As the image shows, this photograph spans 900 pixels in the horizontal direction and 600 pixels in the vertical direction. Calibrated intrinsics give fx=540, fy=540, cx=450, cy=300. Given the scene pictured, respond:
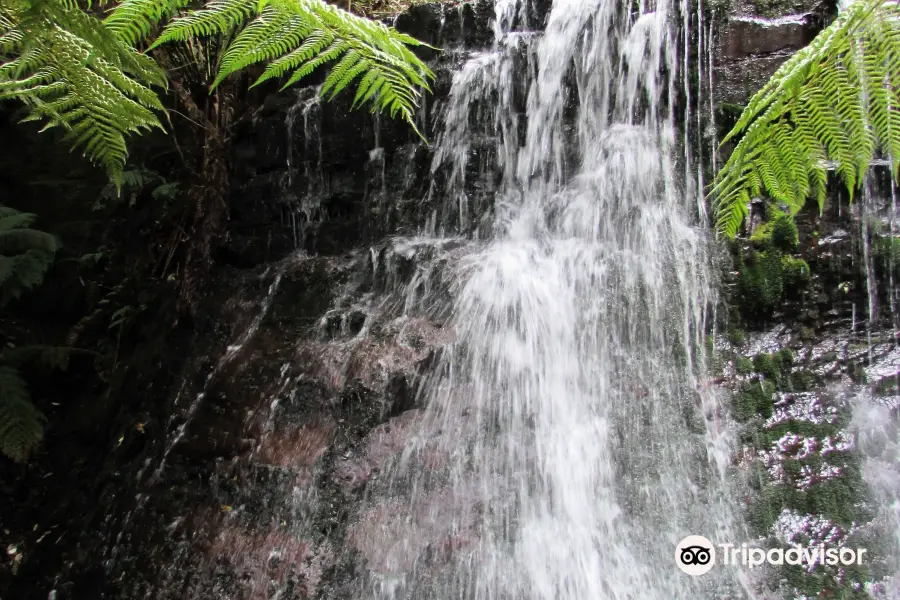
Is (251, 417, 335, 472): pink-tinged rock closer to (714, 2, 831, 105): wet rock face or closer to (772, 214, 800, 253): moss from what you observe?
(772, 214, 800, 253): moss

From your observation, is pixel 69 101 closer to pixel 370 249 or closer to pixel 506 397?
pixel 506 397

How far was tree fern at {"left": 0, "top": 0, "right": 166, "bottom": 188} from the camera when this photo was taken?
1.35 metres

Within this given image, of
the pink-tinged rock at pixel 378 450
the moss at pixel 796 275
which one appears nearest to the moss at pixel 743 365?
the moss at pixel 796 275

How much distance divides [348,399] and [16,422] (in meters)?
2.48

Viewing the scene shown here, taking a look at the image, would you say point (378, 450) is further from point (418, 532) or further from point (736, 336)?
point (736, 336)

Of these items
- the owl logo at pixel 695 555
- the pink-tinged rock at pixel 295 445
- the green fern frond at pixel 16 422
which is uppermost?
the pink-tinged rock at pixel 295 445

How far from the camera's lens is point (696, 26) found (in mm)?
4402

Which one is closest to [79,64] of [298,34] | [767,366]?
[298,34]

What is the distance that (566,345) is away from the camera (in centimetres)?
364

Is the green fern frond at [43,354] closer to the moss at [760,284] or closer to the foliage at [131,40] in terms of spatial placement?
the foliage at [131,40]

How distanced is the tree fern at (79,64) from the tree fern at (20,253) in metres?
3.58

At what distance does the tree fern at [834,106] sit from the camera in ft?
3.92

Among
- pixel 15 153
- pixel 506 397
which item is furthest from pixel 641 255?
pixel 15 153

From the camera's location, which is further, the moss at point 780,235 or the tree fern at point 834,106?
the moss at point 780,235
